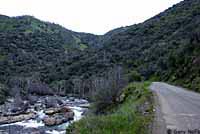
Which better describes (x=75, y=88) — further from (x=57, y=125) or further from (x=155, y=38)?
(x=57, y=125)

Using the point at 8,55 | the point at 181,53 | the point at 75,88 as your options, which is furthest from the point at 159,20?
the point at 181,53

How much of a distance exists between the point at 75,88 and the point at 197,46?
67114 mm

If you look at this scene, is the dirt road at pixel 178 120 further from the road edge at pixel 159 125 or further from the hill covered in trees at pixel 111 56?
the hill covered in trees at pixel 111 56

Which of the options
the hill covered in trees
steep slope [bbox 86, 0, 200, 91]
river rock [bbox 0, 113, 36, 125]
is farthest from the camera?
the hill covered in trees

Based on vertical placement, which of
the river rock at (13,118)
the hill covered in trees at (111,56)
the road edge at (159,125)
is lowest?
Result: the river rock at (13,118)

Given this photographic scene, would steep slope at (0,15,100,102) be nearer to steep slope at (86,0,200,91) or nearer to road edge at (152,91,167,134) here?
Answer: steep slope at (86,0,200,91)

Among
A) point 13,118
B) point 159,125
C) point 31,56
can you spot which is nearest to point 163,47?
point 13,118

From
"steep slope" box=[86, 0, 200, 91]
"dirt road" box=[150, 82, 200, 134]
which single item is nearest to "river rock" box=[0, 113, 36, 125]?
"steep slope" box=[86, 0, 200, 91]

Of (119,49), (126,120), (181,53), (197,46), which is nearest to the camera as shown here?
(126,120)

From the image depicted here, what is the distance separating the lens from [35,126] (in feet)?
150

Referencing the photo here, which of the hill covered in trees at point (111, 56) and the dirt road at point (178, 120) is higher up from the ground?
the hill covered in trees at point (111, 56)

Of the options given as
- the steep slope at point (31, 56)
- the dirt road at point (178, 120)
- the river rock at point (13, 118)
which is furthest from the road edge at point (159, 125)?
the steep slope at point (31, 56)

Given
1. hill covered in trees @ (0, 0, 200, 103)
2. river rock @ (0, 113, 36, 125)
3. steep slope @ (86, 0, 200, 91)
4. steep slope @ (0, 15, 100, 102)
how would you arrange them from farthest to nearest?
steep slope @ (0, 15, 100, 102) → hill covered in trees @ (0, 0, 200, 103) → river rock @ (0, 113, 36, 125) → steep slope @ (86, 0, 200, 91)

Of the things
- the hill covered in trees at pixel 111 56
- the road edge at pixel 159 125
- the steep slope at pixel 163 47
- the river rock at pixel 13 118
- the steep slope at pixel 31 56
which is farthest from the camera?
the steep slope at pixel 31 56
